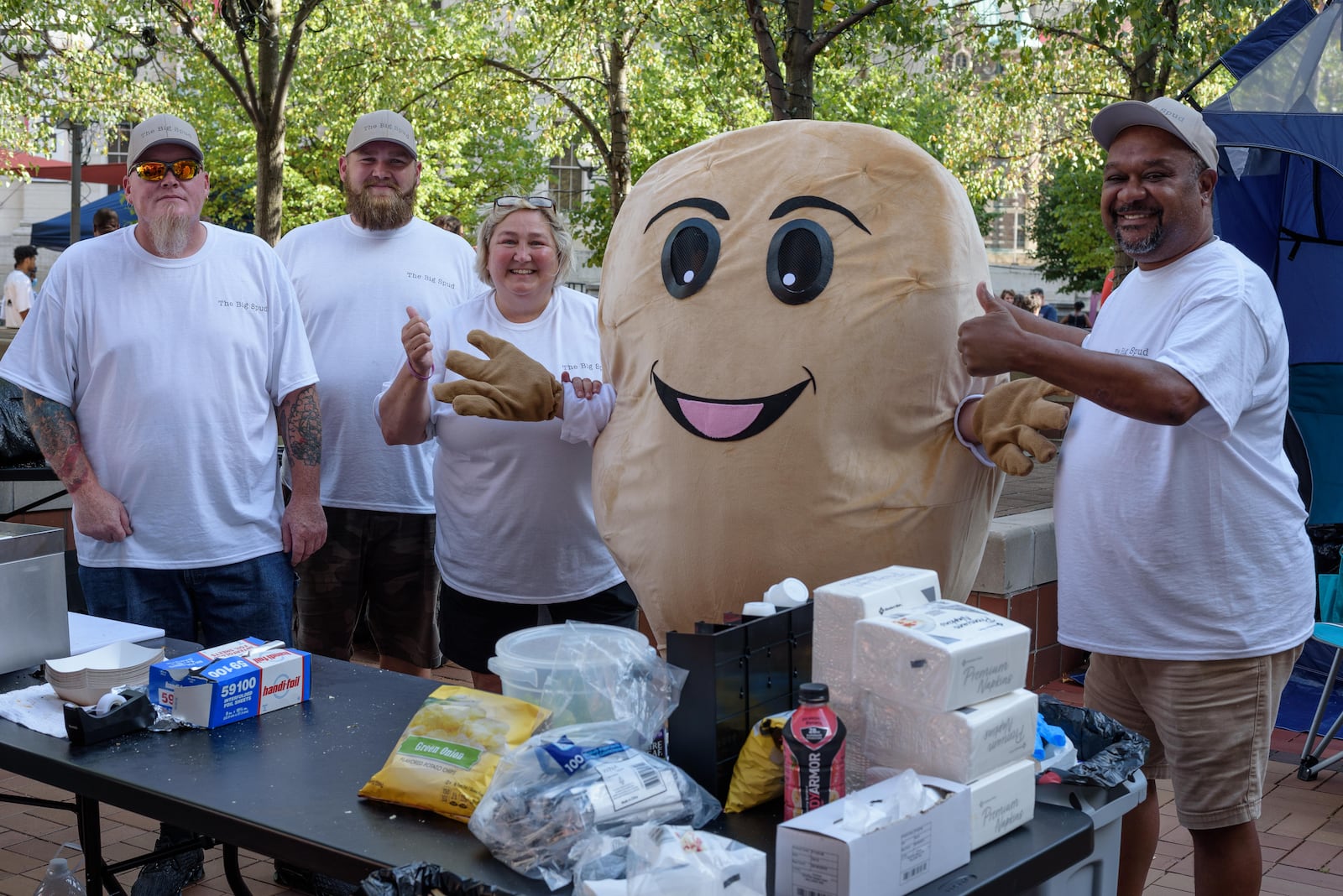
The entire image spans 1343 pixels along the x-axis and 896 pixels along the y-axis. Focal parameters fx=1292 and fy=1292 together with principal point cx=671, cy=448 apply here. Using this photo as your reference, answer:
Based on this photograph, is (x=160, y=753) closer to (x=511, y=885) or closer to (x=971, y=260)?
(x=511, y=885)

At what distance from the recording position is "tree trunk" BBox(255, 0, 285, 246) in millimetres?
9375

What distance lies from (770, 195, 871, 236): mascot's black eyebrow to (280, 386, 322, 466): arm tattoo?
144 cm

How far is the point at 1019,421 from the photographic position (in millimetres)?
2684

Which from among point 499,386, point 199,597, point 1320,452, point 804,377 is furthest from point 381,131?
point 1320,452

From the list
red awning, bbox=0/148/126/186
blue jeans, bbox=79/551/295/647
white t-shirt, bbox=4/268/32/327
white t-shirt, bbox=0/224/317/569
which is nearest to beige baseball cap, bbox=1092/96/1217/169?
white t-shirt, bbox=0/224/317/569

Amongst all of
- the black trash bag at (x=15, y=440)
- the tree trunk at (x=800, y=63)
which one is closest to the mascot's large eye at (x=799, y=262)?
the tree trunk at (x=800, y=63)

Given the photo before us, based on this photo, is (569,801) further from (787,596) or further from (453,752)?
(787,596)

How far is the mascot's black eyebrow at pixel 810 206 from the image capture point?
2854 mm

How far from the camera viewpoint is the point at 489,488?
3416 mm

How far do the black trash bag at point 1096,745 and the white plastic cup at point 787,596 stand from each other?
0.51 m

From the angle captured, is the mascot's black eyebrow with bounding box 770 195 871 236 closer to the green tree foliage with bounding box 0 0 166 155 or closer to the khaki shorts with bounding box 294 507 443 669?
the khaki shorts with bounding box 294 507 443 669

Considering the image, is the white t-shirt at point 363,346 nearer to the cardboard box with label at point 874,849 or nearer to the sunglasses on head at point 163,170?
the sunglasses on head at point 163,170

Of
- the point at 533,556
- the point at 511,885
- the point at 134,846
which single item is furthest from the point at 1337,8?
the point at 134,846

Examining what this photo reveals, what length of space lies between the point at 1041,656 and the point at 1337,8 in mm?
2607
